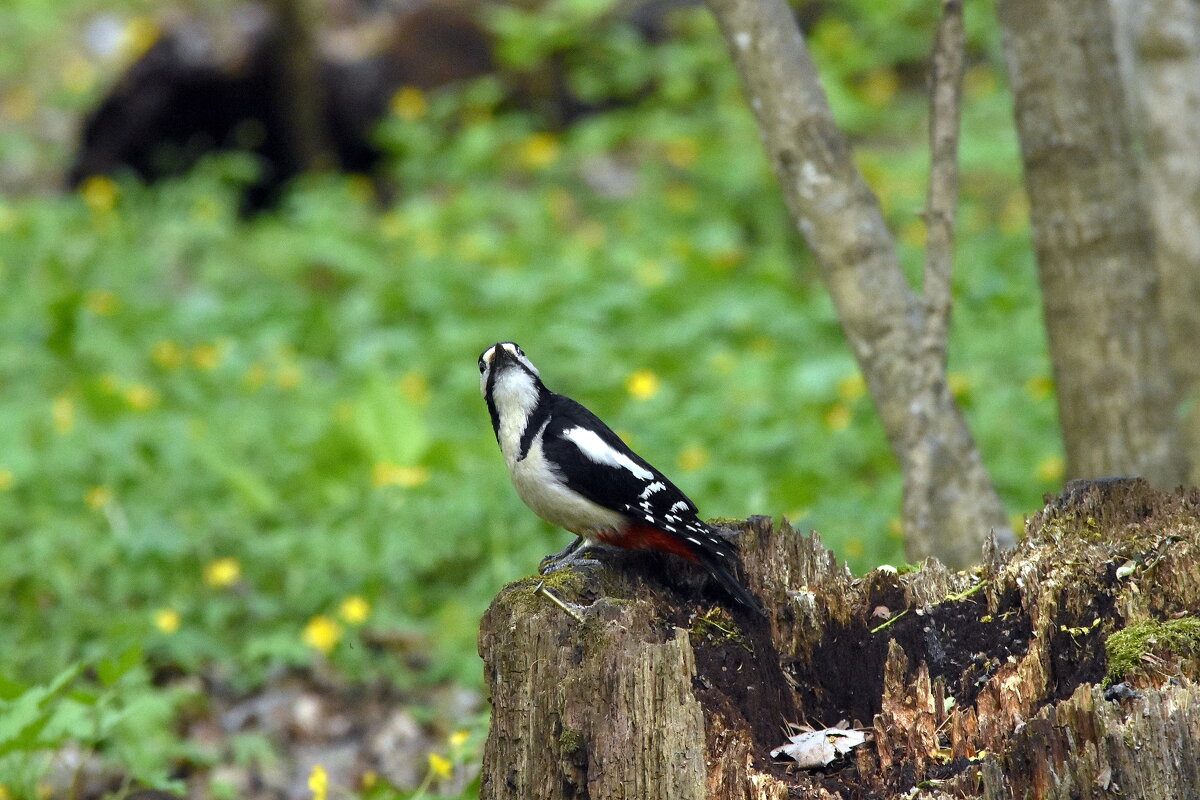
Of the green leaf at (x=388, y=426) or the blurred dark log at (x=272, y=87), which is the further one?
the blurred dark log at (x=272, y=87)

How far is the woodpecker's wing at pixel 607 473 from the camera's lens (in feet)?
9.45

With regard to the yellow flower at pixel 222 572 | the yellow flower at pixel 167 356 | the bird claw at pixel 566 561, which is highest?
the yellow flower at pixel 167 356

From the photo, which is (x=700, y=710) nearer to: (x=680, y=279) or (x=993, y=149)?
(x=680, y=279)

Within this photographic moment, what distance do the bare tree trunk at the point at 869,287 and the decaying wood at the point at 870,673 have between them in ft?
2.90

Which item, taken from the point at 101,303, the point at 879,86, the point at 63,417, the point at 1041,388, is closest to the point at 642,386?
the point at 1041,388

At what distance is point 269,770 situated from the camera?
4.11 metres

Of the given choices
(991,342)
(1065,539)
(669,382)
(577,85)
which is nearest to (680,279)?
(669,382)

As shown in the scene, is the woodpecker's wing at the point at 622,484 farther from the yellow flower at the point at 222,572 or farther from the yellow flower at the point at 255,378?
the yellow flower at the point at 255,378

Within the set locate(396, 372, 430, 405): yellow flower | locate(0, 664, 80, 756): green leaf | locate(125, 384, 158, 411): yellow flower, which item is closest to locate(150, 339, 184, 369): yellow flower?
locate(125, 384, 158, 411): yellow flower

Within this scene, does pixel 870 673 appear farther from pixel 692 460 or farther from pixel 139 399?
pixel 139 399

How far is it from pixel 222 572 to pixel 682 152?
570 centimetres

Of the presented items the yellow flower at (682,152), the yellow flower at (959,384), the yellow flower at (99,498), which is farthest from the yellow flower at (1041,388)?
the yellow flower at (682,152)

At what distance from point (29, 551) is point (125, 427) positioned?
0.90 meters

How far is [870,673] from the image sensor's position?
106 inches
